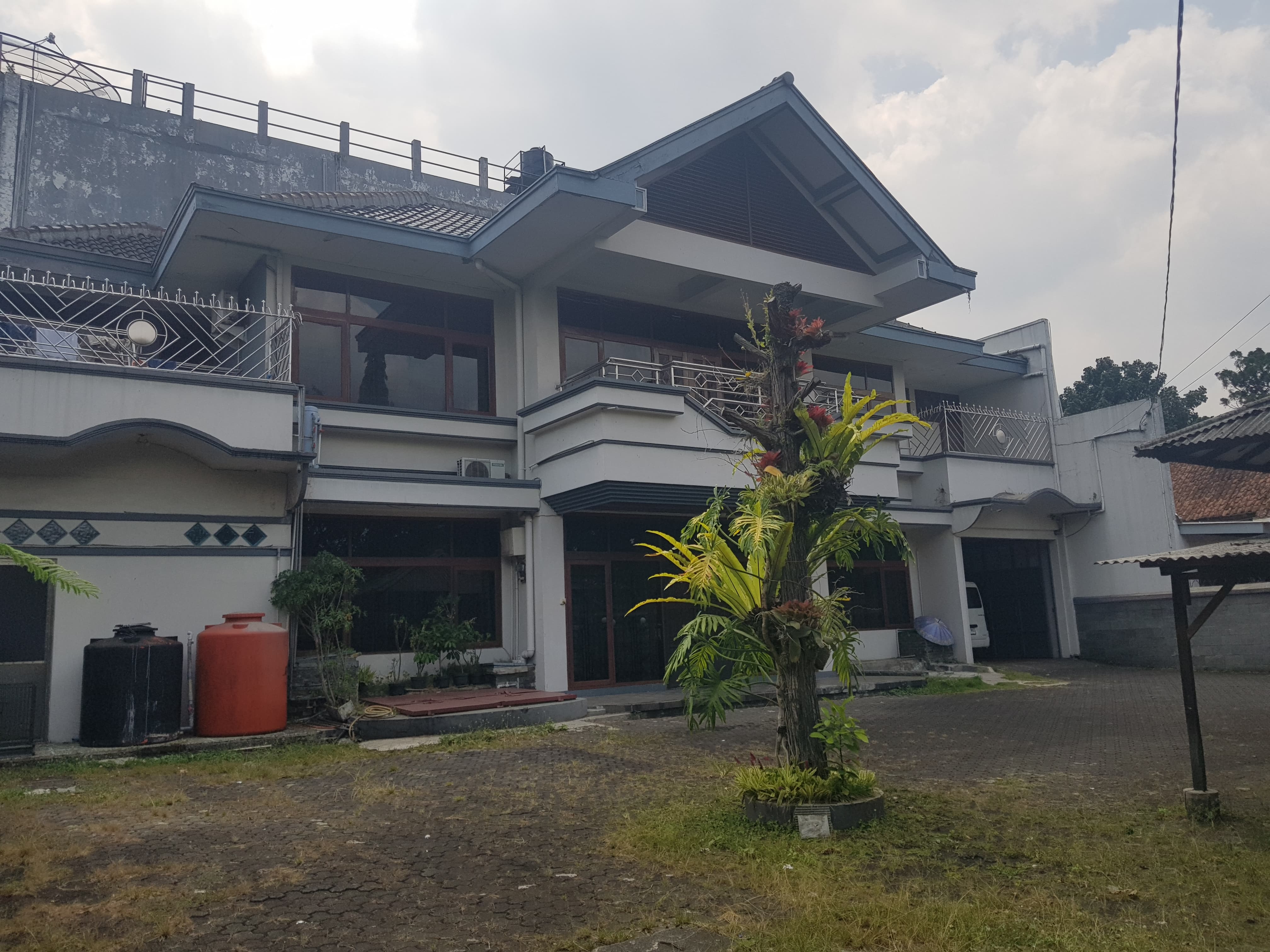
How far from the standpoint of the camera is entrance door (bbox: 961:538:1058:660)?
66.3 ft

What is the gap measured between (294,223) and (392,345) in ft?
7.85

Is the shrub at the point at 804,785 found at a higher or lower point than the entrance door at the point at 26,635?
lower

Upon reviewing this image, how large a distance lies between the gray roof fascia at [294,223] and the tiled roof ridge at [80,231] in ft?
4.05

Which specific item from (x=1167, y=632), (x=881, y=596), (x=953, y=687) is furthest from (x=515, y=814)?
(x=1167, y=632)

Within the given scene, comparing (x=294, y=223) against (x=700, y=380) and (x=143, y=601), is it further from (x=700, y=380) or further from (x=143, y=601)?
(x=700, y=380)

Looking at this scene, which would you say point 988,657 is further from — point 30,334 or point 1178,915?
point 30,334

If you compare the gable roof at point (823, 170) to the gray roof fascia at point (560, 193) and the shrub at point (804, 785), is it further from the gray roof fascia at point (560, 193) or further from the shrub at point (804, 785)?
the shrub at point (804, 785)

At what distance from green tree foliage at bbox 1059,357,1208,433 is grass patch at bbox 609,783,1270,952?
31.7 meters

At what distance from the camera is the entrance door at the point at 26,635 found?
9.91m

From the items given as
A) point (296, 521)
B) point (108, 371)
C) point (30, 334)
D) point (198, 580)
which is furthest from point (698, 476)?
point (30, 334)

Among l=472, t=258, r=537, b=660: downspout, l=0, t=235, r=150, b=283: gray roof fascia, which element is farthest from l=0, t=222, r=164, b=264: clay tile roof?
l=472, t=258, r=537, b=660: downspout

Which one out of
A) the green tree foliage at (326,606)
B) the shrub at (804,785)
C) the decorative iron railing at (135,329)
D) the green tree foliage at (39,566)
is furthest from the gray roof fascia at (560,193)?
the shrub at (804,785)

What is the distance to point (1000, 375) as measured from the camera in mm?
21812

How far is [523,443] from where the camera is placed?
47.2 ft
